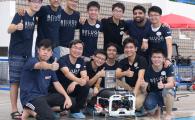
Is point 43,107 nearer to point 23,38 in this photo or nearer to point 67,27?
point 23,38

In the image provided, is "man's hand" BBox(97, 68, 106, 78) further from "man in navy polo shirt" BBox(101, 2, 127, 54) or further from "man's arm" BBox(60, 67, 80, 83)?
"man in navy polo shirt" BBox(101, 2, 127, 54)

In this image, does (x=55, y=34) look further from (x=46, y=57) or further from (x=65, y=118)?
(x=65, y=118)

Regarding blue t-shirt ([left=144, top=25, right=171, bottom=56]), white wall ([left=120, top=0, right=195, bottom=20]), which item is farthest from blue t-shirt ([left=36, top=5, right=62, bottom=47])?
white wall ([left=120, top=0, right=195, bottom=20])

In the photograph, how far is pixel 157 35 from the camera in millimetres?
6992

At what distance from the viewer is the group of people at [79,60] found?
562cm

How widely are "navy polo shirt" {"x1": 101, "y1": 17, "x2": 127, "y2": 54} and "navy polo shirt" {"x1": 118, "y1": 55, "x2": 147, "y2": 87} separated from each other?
0.43 meters

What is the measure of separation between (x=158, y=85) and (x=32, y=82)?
2.03 meters

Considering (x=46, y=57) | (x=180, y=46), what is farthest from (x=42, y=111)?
(x=180, y=46)

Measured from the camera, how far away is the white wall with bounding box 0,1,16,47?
10.8m

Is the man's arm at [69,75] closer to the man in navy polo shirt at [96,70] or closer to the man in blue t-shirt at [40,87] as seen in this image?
the man in blue t-shirt at [40,87]

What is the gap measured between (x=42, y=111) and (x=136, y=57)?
204 cm

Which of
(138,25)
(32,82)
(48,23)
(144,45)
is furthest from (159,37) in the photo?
(32,82)

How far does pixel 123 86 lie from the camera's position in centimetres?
668

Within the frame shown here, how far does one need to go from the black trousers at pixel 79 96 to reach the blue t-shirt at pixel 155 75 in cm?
107
